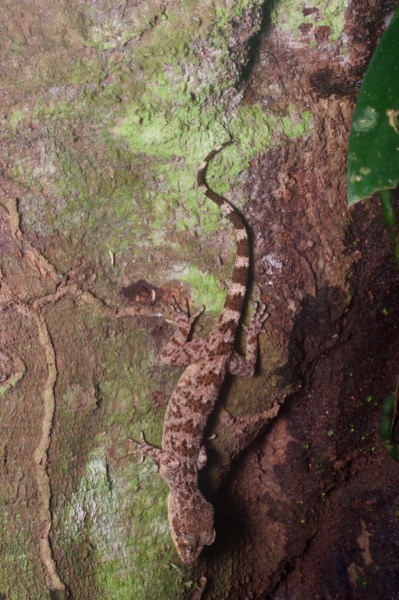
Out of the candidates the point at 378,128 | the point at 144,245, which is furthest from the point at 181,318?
the point at 378,128

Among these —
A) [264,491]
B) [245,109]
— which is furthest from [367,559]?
[245,109]

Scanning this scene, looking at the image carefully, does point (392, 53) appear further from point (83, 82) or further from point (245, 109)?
point (83, 82)

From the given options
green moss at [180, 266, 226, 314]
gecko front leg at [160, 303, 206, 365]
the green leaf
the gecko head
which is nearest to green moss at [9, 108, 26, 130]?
green moss at [180, 266, 226, 314]

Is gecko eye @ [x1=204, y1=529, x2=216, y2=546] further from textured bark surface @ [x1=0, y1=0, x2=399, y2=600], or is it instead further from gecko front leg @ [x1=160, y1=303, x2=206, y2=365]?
gecko front leg @ [x1=160, y1=303, x2=206, y2=365]

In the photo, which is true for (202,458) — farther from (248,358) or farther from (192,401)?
(248,358)

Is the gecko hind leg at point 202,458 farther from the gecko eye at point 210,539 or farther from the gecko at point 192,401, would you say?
the gecko eye at point 210,539

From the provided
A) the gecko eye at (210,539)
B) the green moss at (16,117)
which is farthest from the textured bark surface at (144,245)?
the gecko eye at (210,539)
